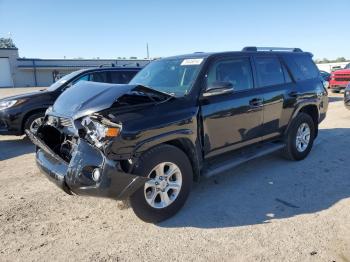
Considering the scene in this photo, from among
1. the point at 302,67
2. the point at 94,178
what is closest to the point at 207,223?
the point at 94,178

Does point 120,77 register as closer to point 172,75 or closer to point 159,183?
point 172,75

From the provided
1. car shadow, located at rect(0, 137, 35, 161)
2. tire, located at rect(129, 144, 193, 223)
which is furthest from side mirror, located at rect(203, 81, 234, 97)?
car shadow, located at rect(0, 137, 35, 161)

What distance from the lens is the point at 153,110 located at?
12.2 ft

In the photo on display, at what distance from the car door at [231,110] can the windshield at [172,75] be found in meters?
0.23

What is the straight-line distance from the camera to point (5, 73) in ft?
151

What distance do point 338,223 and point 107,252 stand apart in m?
2.56

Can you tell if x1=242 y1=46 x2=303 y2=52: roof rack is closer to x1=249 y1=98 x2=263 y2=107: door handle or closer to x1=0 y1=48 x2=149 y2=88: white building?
x1=249 y1=98 x2=263 y2=107: door handle

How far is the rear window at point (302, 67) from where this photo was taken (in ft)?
19.2

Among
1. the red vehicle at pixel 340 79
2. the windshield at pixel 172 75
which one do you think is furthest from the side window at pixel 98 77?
the red vehicle at pixel 340 79

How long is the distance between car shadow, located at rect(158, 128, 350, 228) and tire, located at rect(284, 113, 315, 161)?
0.14m

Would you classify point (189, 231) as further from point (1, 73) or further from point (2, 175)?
point (1, 73)

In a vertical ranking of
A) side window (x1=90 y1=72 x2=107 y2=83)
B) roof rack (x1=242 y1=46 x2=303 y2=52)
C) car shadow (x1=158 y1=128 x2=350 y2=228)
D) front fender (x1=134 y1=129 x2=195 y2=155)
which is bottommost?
car shadow (x1=158 y1=128 x2=350 y2=228)

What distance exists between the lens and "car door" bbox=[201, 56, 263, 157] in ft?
14.2

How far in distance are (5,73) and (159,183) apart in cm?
4909
